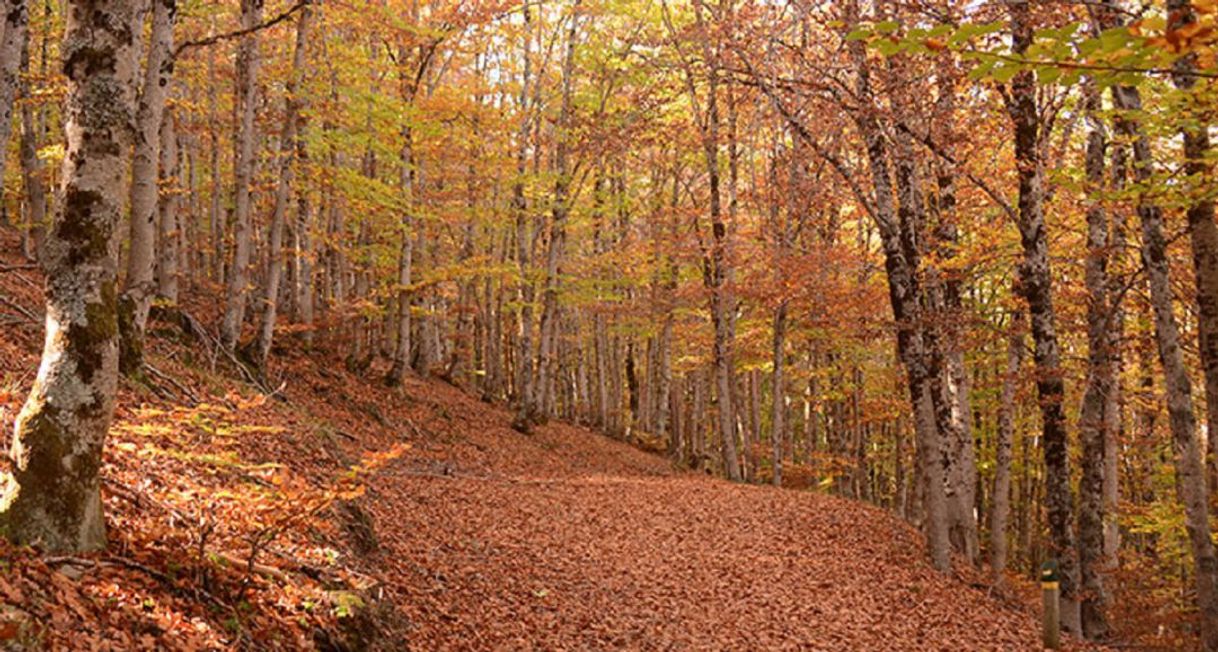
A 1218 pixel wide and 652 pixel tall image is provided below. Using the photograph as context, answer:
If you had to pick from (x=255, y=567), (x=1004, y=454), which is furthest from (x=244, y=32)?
(x=1004, y=454)

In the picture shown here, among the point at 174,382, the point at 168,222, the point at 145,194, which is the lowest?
the point at 174,382

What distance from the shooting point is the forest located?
13.7ft

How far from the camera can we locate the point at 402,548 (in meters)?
8.64

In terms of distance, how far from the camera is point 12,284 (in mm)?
11562

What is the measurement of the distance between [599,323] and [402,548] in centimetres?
2082

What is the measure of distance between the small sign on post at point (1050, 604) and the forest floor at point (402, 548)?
550mm

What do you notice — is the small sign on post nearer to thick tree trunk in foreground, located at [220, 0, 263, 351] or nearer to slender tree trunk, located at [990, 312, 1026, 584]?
slender tree trunk, located at [990, 312, 1026, 584]

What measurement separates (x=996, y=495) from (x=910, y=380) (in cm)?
474

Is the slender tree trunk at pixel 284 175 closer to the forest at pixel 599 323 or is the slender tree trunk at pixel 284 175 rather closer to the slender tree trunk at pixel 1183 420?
the forest at pixel 599 323

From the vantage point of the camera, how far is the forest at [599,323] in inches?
165

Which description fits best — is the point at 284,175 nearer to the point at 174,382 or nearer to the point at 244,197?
the point at 244,197

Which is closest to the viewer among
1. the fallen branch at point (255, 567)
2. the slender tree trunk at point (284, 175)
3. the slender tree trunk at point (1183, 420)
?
the fallen branch at point (255, 567)

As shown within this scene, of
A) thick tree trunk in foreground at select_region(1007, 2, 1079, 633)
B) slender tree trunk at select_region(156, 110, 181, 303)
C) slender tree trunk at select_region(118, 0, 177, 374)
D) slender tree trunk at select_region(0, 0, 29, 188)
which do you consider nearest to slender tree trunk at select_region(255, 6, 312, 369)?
slender tree trunk at select_region(156, 110, 181, 303)

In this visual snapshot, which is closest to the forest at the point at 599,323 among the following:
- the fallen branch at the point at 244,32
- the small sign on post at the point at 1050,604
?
the fallen branch at the point at 244,32
